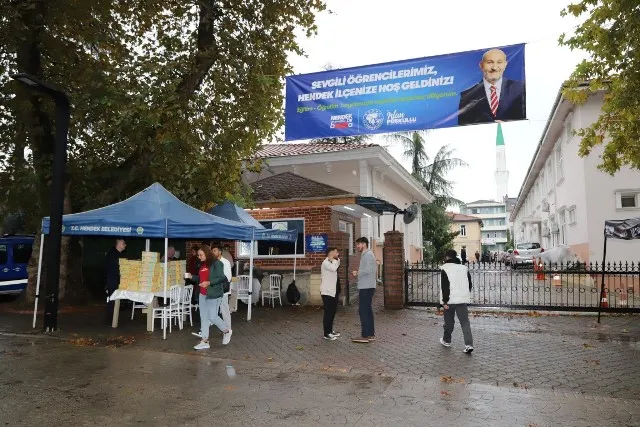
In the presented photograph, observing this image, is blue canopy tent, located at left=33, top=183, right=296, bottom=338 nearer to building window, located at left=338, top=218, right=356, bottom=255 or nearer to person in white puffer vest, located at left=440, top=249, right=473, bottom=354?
person in white puffer vest, located at left=440, top=249, right=473, bottom=354

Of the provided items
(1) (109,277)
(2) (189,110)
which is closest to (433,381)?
(1) (109,277)

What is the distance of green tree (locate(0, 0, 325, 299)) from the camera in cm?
1205

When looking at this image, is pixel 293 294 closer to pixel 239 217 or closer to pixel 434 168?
pixel 239 217

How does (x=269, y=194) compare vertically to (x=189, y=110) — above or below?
below

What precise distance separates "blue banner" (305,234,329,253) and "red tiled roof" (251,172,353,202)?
45.0 inches

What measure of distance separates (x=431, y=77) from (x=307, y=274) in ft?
21.2

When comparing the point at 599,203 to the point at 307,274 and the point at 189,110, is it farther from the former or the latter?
the point at 189,110

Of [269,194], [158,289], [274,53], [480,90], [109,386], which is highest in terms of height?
[274,53]

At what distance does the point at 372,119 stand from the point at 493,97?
2.44 m

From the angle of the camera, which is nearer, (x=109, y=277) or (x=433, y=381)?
(x=433, y=381)

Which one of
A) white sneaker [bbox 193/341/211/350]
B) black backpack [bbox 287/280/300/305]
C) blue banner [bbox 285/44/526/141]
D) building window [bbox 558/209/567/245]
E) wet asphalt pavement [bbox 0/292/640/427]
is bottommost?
wet asphalt pavement [bbox 0/292/640/427]

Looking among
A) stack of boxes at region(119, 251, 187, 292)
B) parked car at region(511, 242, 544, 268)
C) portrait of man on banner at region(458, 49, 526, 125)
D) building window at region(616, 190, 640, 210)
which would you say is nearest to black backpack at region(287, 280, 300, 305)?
stack of boxes at region(119, 251, 187, 292)

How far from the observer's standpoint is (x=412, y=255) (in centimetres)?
2712

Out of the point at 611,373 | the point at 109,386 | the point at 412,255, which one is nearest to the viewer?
the point at 109,386
